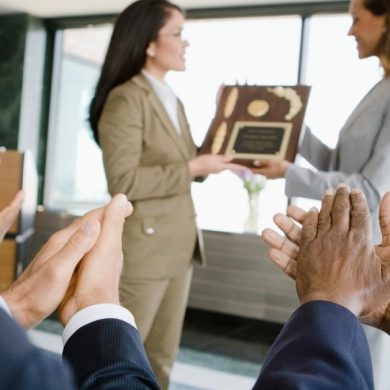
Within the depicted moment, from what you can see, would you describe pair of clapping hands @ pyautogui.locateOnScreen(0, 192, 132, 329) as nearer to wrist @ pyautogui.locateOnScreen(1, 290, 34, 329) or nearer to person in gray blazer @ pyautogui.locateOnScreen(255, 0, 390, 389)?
wrist @ pyautogui.locateOnScreen(1, 290, 34, 329)

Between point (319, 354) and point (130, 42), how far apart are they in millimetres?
1700

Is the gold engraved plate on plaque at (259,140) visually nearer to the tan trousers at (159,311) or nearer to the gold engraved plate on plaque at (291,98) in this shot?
the gold engraved plate on plaque at (291,98)

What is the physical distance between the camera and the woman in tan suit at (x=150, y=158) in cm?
206

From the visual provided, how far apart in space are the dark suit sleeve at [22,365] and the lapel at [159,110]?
5.85 ft

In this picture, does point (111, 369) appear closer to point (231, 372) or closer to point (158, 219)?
point (158, 219)

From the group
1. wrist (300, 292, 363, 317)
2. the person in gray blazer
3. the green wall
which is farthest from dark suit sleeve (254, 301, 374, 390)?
the green wall

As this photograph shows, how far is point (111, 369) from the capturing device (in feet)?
1.84

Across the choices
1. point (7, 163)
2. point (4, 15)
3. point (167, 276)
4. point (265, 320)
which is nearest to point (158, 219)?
point (167, 276)

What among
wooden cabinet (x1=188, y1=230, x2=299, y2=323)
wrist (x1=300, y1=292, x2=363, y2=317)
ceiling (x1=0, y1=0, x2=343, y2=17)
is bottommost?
wooden cabinet (x1=188, y1=230, x2=299, y2=323)

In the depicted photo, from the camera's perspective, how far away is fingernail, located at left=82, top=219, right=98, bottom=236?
0.71 m

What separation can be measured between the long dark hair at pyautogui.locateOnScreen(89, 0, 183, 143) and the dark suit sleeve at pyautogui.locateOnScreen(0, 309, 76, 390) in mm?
1866

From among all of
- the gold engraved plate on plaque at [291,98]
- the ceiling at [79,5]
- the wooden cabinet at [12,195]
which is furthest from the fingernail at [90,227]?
the ceiling at [79,5]

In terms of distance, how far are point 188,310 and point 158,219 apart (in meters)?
2.61

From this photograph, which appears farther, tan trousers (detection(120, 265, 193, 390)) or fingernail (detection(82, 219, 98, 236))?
tan trousers (detection(120, 265, 193, 390))
